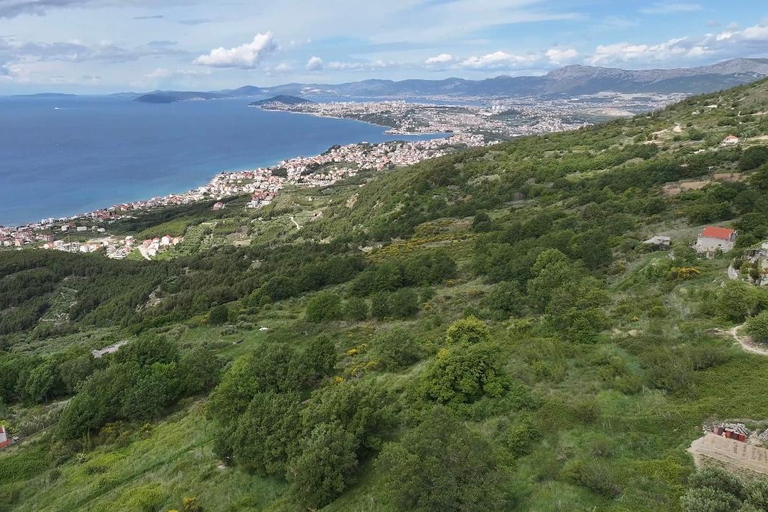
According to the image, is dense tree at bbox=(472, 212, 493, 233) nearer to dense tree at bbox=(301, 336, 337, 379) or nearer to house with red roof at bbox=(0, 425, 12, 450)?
dense tree at bbox=(301, 336, 337, 379)

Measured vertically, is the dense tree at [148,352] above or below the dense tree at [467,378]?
below

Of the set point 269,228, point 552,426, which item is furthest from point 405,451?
point 269,228

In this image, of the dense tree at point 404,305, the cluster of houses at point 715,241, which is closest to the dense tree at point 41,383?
the dense tree at point 404,305

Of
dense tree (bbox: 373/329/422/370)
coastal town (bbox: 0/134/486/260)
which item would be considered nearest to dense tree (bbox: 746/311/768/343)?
dense tree (bbox: 373/329/422/370)

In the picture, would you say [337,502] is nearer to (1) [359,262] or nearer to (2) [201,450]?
(2) [201,450]

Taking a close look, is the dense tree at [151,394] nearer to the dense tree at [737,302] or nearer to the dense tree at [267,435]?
the dense tree at [267,435]

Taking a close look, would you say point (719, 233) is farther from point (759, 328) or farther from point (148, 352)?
point (148, 352)
